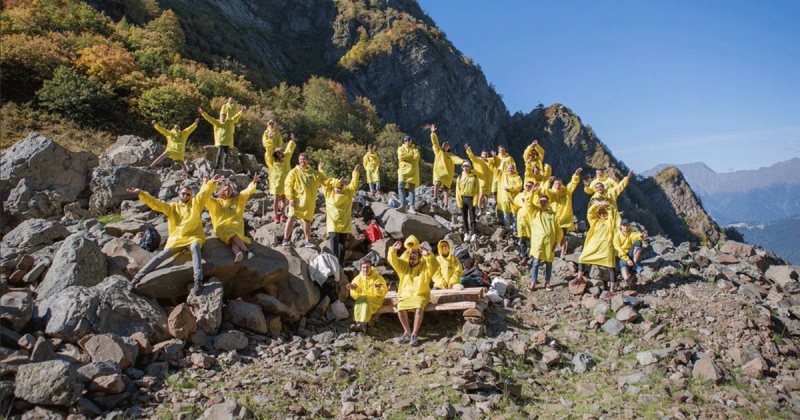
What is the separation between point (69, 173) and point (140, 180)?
→ 155 cm

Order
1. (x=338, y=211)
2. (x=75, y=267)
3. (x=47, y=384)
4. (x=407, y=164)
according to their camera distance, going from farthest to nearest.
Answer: (x=407, y=164) → (x=338, y=211) → (x=75, y=267) → (x=47, y=384)

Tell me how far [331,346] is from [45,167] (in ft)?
30.0

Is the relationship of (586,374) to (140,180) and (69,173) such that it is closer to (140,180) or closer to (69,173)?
(140,180)

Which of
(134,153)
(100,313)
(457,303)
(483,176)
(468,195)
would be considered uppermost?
(134,153)

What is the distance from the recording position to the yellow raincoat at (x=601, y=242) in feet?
30.8

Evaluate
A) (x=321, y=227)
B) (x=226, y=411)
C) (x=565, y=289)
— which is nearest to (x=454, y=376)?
(x=226, y=411)

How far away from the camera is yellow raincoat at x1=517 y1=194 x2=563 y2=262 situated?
9.50 m

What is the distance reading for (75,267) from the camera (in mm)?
6641

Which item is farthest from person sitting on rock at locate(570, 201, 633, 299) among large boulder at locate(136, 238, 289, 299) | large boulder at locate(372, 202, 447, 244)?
large boulder at locate(136, 238, 289, 299)

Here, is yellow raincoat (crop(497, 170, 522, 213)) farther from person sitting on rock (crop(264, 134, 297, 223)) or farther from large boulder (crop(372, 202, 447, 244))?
person sitting on rock (crop(264, 134, 297, 223))

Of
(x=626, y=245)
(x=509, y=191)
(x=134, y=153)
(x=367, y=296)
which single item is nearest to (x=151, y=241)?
(x=367, y=296)

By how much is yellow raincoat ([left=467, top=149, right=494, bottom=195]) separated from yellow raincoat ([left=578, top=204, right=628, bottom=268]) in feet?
11.5

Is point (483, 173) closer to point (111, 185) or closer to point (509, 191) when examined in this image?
point (509, 191)

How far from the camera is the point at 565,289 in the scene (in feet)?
32.3
